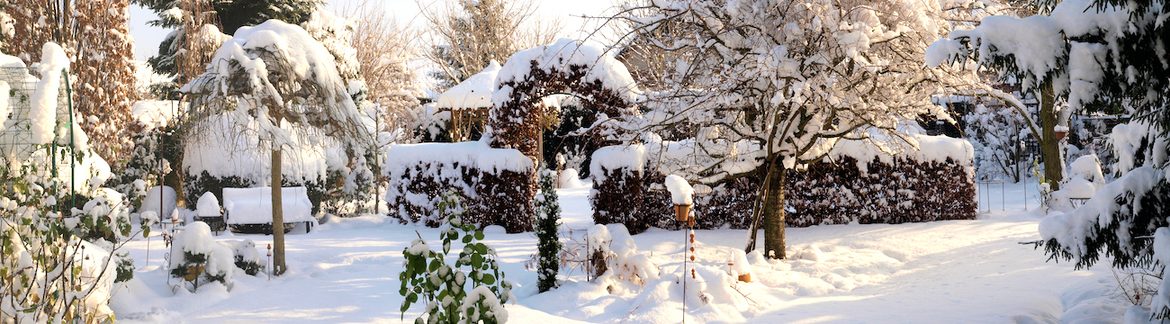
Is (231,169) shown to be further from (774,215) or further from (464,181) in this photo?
(774,215)

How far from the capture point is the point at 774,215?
35.3 ft

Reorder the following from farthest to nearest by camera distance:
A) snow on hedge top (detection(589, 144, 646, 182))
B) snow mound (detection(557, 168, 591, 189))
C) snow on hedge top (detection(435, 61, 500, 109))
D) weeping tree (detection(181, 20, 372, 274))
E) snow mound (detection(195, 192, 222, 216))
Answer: snow mound (detection(557, 168, 591, 189)), snow on hedge top (detection(435, 61, 500, 109)), snow mound (detection(195, 192, 222, 216)), snow on hedge top (detection(589, 144, 646, 182)), weeping tree (detection(181, 20, 372, 274))

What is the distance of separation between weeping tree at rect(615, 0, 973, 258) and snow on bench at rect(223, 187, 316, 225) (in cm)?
661

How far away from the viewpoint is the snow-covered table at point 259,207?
13.9 meters

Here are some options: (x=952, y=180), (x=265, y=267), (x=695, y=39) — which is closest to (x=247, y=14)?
(x=265, y=267)

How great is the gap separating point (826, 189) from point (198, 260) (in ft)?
29.0

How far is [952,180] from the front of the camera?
45.3 feet

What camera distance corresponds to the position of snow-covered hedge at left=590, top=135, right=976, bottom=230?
12.9 metres

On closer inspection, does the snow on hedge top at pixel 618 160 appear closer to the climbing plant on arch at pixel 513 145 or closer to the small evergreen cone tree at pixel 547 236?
the climbing plant on arch at pixel 513 145

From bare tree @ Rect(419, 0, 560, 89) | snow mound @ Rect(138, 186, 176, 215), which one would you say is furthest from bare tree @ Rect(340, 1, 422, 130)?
snow mound @ Rect(138, 186, 176, 215)

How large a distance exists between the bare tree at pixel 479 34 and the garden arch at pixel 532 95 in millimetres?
16574

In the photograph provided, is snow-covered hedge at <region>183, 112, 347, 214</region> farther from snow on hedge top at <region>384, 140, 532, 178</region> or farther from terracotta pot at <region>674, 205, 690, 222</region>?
terracotta pot at <region>674, 205, 690, 222</region>

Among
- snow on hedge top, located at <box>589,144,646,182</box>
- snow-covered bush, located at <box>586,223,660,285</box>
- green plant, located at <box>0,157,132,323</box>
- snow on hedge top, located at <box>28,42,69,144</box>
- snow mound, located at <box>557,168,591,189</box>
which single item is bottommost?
snow-covered bush, located at <box>586,223,660,285</box>

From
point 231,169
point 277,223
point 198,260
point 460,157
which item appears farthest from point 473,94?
point 198,260
